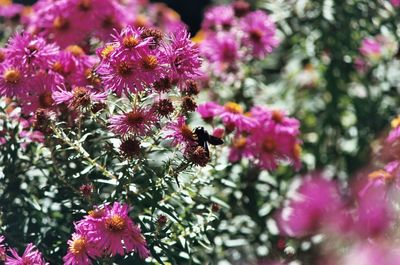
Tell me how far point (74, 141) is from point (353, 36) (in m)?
1.78

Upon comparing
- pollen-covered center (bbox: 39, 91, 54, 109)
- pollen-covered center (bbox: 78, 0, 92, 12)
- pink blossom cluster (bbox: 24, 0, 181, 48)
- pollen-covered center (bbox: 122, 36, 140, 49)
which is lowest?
pink blossom cluster (bbox: 24, 0, 181, 48)

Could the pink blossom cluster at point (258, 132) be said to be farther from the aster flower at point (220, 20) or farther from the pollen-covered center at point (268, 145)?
the aster flower at point (220, 20)

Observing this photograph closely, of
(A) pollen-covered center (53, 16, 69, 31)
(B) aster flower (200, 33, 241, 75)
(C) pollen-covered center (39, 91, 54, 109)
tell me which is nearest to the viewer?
(C) pollen-covered center (39, 91, 54, 109)

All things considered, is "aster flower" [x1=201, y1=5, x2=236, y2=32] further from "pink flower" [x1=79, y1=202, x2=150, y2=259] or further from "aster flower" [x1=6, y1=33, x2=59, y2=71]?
"pink flower" [x1=79, y1=202, x2=150, y2=259]

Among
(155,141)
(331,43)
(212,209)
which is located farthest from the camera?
(331,43)

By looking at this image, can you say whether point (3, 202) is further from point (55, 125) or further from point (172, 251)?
point (172, 251)

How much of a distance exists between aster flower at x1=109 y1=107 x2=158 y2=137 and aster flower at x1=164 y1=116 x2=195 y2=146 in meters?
0.06

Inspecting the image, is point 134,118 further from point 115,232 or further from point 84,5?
point 84,5

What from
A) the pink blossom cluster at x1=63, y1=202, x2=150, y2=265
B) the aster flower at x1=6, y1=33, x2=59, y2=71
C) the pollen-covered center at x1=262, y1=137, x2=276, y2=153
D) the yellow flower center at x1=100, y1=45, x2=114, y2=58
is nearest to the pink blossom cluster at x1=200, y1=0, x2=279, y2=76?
the pollen-covered center at x1=262, y1=137, x2=276, y2=153

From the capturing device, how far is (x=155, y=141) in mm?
1938

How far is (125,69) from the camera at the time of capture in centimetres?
183

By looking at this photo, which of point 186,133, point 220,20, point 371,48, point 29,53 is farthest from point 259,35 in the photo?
point 186,133

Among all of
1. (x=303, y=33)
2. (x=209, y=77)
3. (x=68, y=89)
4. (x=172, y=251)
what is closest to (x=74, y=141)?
(x=68, y=89)

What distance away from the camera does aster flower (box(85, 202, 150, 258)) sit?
1777 mm
